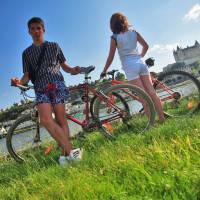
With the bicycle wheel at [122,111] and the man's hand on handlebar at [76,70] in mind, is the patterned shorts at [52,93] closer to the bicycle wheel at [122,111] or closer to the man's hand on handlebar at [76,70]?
the man's hand on handlebar at [76,70]

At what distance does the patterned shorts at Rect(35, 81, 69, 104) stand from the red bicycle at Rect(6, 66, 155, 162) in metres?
0.53

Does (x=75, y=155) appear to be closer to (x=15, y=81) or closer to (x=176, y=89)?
(x=15, y=81)

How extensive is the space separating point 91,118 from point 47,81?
1124 millimetres

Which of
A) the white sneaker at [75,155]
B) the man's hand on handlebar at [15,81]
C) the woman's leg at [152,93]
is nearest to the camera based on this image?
the white sneaker at [75,155]

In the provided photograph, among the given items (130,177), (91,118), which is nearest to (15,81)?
(91,118)

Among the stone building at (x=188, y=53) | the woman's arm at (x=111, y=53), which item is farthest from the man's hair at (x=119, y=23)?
the stone building at (x=188, y=53)

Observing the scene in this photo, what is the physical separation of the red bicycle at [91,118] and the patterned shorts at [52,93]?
1.74 ft

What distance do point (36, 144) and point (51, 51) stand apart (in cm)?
196

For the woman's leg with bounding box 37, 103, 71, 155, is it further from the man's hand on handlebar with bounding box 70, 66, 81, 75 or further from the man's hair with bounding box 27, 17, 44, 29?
the man's hair with bounding box 27, 17, 44, 29

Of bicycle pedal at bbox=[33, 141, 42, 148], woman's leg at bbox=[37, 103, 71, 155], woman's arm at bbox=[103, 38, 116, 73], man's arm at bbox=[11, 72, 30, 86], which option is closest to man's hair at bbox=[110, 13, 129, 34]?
woman's arm at bbox=[103, 38, 116, 73]

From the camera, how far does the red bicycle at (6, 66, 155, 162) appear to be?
18.7 feet

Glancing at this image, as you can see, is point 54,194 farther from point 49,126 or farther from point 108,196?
point 49,126

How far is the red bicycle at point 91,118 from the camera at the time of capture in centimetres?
569

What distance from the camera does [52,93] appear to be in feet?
16.7
